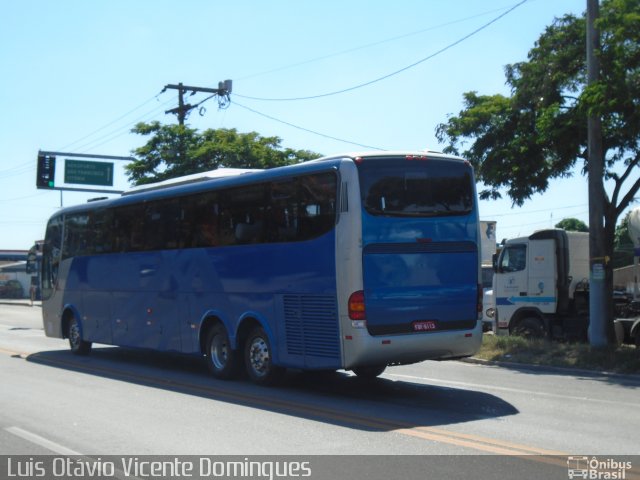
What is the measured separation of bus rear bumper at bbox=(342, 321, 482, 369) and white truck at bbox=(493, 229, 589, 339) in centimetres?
915

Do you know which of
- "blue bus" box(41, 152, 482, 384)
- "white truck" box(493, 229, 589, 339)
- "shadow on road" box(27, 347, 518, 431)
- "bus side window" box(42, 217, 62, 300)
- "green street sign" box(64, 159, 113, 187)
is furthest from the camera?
"green street sign" box(64, 159, 113, 187)

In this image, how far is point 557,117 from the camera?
17953 millimetres

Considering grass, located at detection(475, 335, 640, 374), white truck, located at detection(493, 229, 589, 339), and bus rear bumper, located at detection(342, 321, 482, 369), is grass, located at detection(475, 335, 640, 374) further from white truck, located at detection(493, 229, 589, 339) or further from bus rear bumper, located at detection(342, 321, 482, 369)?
bus rear bumper, located at detection(342, 321, 482, 369)

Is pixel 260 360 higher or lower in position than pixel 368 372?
higher

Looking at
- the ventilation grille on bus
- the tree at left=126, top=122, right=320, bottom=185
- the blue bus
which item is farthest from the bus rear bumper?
the tree at left=126, top=122, right=320, bottom=185

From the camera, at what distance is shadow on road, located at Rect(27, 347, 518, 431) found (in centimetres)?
988

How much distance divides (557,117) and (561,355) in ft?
17.7

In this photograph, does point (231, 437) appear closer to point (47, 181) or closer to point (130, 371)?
point (130, 371)

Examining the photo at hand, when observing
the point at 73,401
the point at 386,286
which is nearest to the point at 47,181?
the point at 73,401

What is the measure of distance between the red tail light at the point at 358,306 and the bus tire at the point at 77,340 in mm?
10033

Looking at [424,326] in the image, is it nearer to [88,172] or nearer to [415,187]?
[415,187]

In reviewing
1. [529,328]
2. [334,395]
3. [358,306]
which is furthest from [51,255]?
[529,328]

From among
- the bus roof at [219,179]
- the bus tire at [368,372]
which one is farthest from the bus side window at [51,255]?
the bus tire at [368,372]

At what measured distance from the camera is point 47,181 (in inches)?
1221
